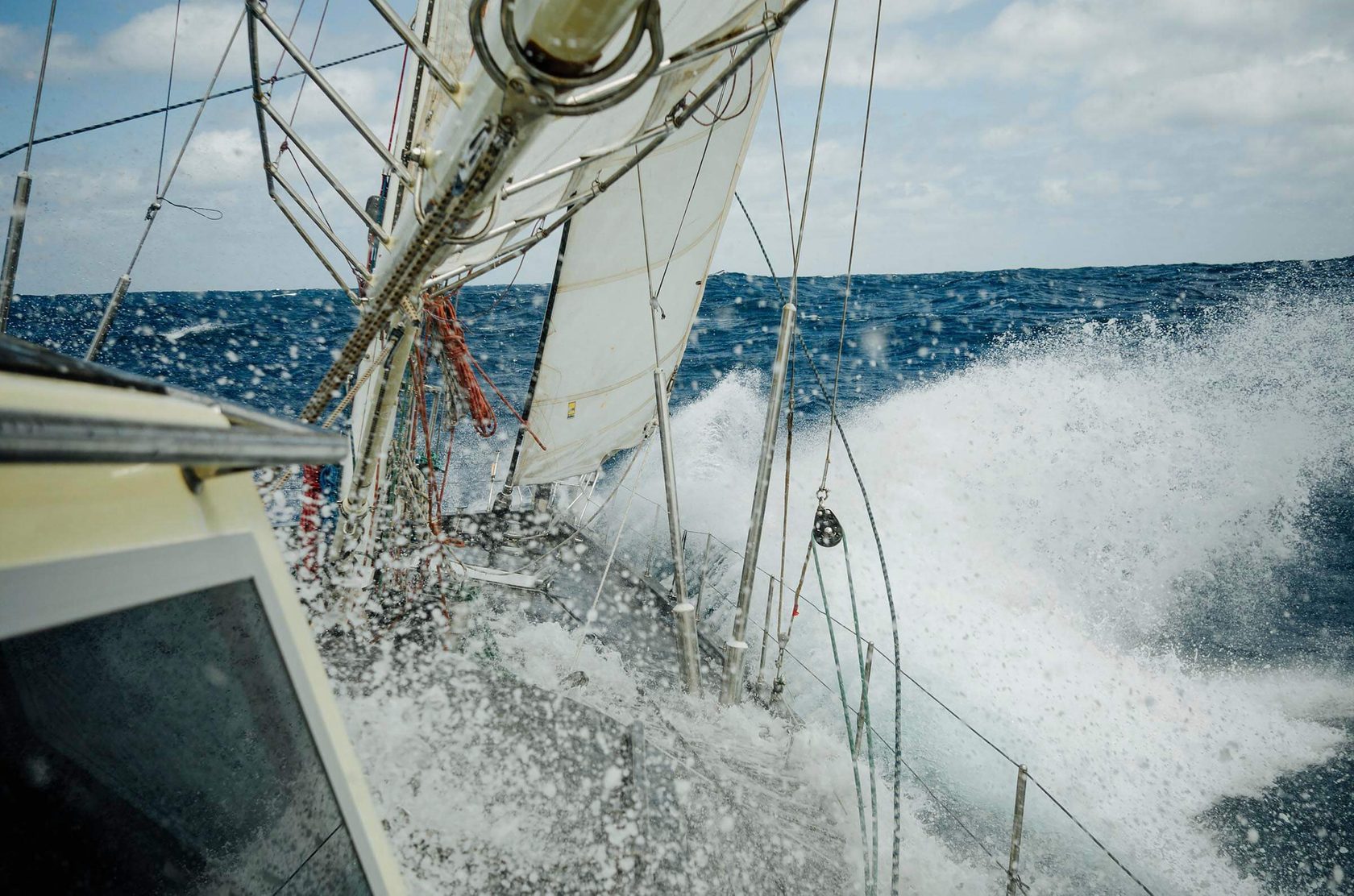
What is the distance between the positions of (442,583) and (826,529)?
3161 mm

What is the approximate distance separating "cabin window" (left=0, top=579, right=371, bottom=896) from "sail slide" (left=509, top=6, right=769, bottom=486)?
4.97 metres

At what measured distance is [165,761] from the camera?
2.92 feet

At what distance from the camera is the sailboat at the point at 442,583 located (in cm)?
79

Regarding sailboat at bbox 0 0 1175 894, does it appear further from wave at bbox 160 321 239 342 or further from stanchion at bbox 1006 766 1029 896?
wave at bbox 160 321 239 342

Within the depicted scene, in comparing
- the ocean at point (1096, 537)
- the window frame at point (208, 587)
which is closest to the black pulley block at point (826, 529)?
the ocean at point (1096, 537)

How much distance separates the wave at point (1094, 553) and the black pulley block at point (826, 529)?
1.99 meters

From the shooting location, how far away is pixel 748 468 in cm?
1203

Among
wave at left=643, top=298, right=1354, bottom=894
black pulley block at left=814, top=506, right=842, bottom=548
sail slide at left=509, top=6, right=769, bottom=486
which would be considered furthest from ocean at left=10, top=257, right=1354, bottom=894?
sail slide at left=509, top=6, right=769, bottom=486

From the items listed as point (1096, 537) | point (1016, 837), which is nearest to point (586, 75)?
point (1016, 837)

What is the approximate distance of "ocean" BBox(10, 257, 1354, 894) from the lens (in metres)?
4.99

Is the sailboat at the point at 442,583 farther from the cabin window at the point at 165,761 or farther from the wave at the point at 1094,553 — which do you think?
the wave at the point at 1094,553

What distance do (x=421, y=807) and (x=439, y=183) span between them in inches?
107

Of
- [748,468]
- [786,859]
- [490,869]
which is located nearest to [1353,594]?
[748,468]

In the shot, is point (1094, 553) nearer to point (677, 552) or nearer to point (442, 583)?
point (677, 552)
